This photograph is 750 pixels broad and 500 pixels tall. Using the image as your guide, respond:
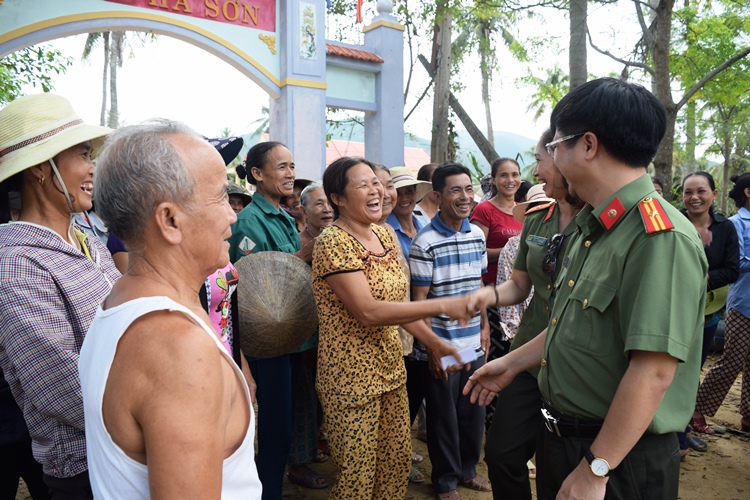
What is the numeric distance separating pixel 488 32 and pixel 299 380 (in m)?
17.7

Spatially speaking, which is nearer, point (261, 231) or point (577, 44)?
point (261, 231)

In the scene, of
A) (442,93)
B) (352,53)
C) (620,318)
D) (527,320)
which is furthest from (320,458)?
(352,53)

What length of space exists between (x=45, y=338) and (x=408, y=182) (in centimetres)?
333

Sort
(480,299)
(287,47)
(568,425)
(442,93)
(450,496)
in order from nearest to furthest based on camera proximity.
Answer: (568,425), (480,299), (450,496), (287,47), (442,93)

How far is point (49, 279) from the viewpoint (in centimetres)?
178

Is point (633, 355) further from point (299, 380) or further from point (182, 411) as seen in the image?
point (299, 380)

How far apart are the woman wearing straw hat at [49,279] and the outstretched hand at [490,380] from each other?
156cm

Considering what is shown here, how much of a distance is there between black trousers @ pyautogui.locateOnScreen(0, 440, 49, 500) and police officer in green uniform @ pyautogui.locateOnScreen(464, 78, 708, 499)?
198 centimetres

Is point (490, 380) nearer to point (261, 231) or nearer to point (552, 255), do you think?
point (552, 255)

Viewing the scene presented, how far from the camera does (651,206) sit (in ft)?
5.74

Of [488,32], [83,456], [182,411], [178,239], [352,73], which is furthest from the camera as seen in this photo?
[488,32]

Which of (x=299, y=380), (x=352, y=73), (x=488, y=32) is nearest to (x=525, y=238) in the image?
(x=299, y=380)

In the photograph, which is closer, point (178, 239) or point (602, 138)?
point (178, 239)

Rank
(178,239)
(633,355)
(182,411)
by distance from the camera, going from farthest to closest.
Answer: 1. (633,355)
2. (178,239)
3. (182,411)
